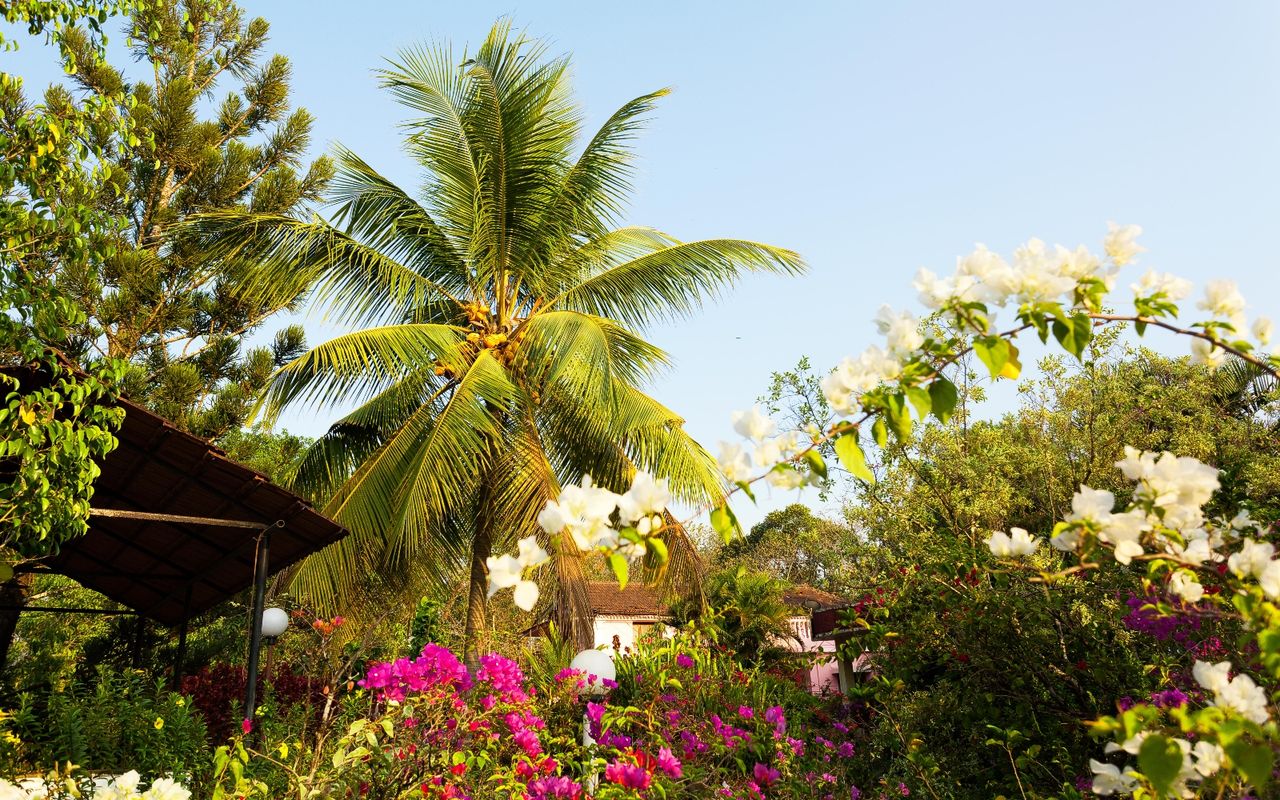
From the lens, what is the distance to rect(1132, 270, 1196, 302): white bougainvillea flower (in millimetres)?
1470

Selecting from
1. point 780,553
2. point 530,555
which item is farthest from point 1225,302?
point 780,553

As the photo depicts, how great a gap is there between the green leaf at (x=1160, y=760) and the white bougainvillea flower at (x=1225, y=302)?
0.75 metres

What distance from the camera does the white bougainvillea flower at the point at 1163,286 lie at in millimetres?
1470

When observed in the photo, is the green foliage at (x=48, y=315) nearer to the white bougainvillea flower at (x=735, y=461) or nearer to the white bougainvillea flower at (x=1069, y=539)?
the white bougainvillea flower at (x=735, y=461)

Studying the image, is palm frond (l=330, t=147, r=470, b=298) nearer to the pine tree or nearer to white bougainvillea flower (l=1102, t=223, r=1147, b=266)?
the pine tree

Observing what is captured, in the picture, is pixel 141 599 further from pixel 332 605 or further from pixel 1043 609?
pixel 1043 609

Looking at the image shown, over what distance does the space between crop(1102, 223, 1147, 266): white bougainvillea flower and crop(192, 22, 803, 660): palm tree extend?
6.20 metres

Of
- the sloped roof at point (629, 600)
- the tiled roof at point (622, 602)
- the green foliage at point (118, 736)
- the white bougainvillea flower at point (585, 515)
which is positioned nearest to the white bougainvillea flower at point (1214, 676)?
the white bougainvillea flower at point (585, 515)

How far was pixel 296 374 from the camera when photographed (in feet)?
27.3

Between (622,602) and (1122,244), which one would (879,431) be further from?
(622,602)

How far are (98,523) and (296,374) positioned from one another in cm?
233

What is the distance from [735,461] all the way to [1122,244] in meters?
0.76

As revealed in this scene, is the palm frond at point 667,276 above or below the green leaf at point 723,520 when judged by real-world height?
above

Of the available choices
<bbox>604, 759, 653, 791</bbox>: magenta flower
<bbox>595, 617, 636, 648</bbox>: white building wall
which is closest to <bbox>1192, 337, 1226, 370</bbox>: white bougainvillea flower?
<bbox>604, 759, 653, 791</bbox>: magenta flower
